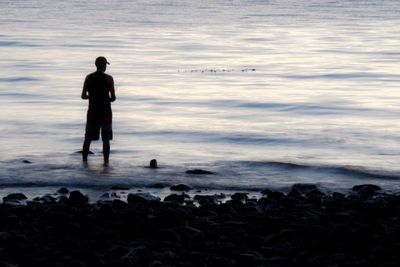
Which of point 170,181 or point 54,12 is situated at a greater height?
point 54,12

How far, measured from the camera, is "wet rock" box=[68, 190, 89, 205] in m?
14.1

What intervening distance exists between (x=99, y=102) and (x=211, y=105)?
906 cm

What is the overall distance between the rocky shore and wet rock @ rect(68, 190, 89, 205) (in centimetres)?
1

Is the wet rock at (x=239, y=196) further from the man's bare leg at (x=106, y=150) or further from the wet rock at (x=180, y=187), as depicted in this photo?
the man's bare leg at (x=106, y=150)

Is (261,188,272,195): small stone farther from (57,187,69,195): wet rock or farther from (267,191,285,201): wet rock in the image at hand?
(57,187,69,195): wet rock

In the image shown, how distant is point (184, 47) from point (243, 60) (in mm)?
6480

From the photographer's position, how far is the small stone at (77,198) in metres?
14.1

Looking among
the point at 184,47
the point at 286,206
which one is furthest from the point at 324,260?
the point at 184,47

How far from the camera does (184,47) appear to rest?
1810 inches

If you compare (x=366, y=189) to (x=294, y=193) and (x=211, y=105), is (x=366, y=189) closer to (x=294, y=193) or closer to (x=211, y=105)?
(x=294, y=193)

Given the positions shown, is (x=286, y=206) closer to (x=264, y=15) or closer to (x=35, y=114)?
(x=35, y=114)

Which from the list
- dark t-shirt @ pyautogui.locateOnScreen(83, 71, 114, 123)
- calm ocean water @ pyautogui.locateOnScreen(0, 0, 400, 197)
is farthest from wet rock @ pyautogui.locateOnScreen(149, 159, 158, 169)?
dark t-shirt @ pyautogui.locateOnScreen(83, 71, 114, 123)

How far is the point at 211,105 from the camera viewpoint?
2636 centimetres

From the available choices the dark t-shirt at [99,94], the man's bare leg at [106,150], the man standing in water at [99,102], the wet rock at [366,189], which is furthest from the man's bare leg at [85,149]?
the wet rock at [366,189]
